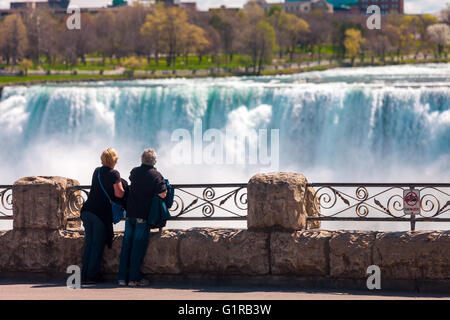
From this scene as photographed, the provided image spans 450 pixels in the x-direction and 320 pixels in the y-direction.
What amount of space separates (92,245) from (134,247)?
0.49m

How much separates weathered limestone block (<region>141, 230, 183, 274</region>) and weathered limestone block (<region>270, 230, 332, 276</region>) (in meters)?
1.02

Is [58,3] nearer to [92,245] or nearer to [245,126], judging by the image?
[245,126]

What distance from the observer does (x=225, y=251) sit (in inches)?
333

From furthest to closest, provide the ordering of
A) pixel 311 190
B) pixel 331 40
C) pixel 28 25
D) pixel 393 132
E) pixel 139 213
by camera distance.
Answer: pixel 331 40 → pixel 28 25 → pixel 393 132 → pixel 311 190 → pixel 139 213

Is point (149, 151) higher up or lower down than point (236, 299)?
higher up

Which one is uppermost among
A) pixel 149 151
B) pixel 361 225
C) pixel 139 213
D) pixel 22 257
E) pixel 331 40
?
pixel 331 40

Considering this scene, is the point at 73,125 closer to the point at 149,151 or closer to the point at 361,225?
the point at 361,225

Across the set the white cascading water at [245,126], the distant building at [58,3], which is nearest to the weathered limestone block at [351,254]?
the white cascading water at [245,126]

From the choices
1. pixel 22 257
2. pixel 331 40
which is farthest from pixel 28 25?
pixel 22 257

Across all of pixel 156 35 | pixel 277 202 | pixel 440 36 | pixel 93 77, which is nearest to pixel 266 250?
pixel 277 202

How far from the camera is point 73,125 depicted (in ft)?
108

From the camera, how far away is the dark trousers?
8453 millimetres
